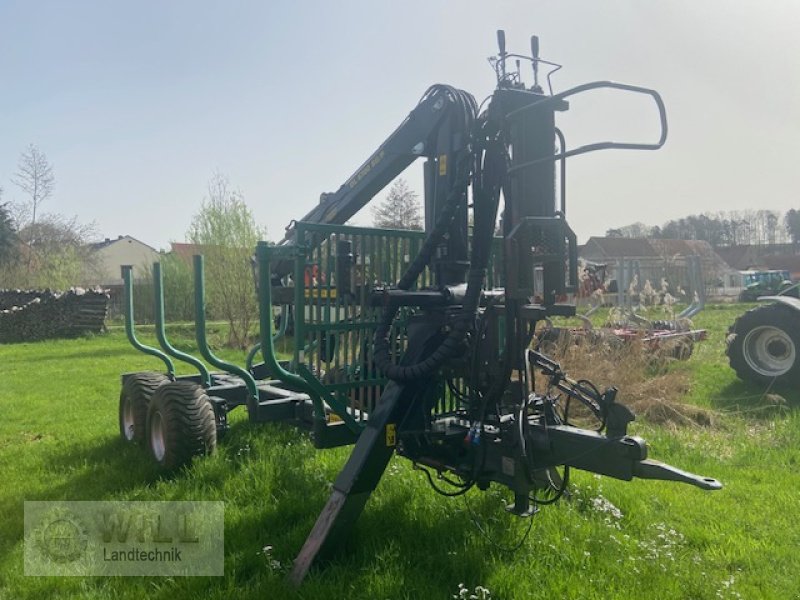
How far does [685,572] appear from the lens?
347cm

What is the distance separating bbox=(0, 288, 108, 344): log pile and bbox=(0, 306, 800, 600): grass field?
16.1 meters

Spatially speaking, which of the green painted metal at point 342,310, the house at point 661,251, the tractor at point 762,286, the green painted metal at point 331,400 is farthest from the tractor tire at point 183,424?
the house at point 661,251

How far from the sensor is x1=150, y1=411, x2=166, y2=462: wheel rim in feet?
17.6

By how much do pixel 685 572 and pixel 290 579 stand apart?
2.10m

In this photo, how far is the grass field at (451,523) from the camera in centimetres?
339

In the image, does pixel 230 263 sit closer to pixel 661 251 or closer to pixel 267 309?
pixel 267 309

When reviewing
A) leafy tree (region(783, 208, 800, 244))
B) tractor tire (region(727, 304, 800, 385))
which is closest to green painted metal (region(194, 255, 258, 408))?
tractor tire (region(727, 304, 800, 385))

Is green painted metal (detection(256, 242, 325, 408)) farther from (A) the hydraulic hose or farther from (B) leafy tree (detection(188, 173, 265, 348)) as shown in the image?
(B) leafy tree (detection(188, 173, 265, 348))

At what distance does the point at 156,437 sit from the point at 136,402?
655 millimetres

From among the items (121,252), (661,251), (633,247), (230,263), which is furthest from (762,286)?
(121,252)

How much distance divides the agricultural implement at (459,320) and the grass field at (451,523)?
29 centimetres

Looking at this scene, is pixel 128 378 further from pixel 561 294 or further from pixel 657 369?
pixel 657 369

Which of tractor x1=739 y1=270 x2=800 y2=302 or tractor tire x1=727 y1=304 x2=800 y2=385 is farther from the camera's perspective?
tractor x1=739 y1=270 x2=800 y2=302

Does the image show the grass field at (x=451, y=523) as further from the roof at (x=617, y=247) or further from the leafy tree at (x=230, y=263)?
the roof at (x=617, y=247)
